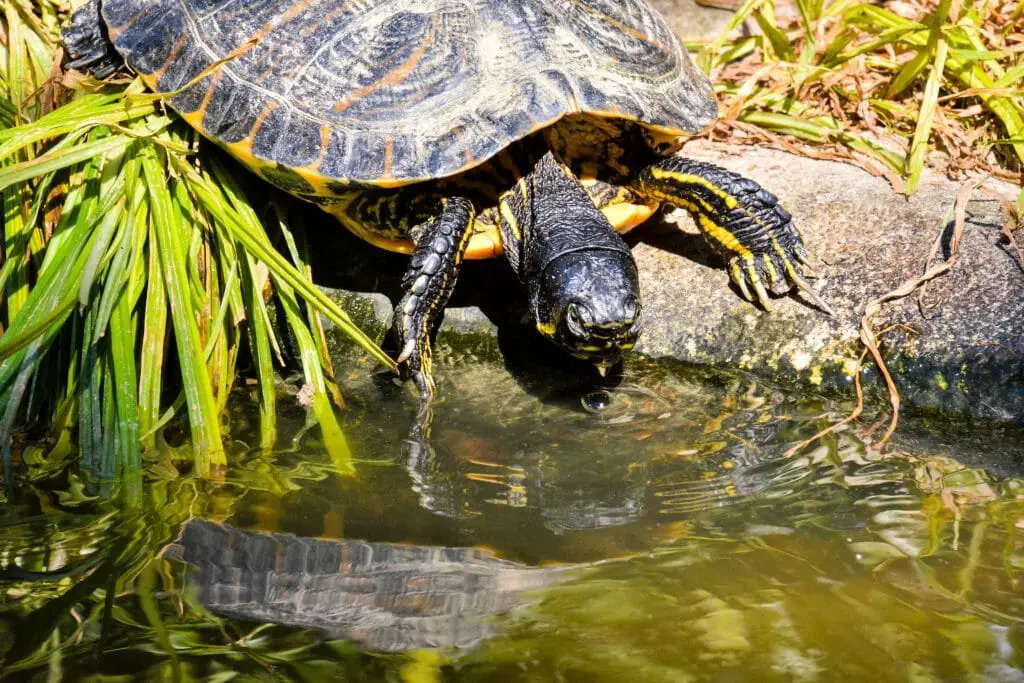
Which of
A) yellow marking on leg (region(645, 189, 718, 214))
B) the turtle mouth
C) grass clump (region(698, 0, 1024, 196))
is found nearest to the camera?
the turtle mouth

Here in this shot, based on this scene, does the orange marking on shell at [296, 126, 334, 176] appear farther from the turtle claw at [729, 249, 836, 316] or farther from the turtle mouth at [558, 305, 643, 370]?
the turtle claw at [729, 249, 836, 316]

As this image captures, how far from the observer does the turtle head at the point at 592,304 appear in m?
3.20

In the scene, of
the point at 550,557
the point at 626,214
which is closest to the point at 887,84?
the point at 626,214

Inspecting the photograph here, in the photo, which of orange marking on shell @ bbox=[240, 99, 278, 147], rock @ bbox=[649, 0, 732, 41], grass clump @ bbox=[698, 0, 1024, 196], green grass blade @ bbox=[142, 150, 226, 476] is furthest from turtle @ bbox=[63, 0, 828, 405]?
rock @ bbox=[649, 0, 732, 41]

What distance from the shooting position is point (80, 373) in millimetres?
3172

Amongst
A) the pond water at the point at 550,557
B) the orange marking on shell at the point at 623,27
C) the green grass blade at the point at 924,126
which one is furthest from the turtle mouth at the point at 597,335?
the green grass blade at the point at 924,126

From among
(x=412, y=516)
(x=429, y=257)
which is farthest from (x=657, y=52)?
(x=412, y=516)

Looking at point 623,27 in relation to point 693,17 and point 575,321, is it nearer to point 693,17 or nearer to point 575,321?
point 575,321

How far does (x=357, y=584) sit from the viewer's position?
2314mm

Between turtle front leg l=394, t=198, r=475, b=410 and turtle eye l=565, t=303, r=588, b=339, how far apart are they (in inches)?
22.8

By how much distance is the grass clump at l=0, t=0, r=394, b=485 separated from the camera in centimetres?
308

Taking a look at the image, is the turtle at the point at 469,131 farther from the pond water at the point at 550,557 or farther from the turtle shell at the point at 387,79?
the pond water at the point at 550,557

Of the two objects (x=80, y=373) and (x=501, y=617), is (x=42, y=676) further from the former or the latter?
(x=80, y=373)

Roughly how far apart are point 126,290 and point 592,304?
171 cm
